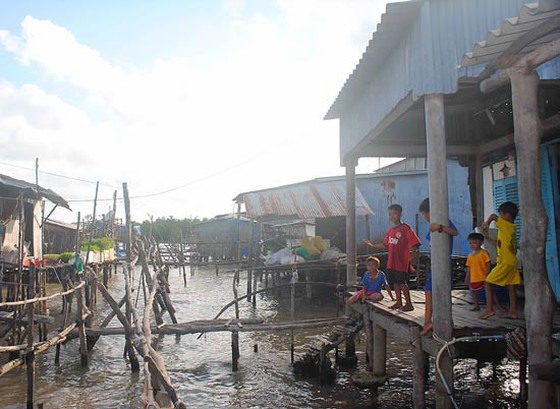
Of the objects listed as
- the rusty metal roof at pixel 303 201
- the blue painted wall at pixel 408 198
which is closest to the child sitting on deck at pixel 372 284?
the rusty metal roof at pixel 303 201

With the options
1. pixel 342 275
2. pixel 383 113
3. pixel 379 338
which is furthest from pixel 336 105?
pixel 342 275

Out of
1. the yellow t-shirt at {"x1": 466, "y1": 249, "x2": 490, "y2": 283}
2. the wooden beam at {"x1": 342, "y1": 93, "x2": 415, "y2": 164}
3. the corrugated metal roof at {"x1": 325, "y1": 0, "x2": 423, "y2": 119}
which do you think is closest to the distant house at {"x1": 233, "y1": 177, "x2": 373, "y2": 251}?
the wooden beam at {"x1": 342, "y1": 93, "x2": 415, "y2": 164}

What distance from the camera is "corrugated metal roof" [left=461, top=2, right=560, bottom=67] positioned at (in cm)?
332

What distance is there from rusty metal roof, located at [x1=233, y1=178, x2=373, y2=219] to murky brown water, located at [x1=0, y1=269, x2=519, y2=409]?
20.5 feet

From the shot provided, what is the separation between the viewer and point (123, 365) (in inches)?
381

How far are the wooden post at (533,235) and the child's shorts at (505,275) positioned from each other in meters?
2.14

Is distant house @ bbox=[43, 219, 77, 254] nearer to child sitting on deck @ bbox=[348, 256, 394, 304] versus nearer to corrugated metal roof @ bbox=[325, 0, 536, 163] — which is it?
child sitting on deck @ bbox=[348, 256, 394, 304]

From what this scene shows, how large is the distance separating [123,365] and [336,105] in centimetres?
697

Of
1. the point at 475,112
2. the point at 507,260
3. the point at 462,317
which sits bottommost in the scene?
the point at 462,317

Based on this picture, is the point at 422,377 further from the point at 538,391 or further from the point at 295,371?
the point at 295,371

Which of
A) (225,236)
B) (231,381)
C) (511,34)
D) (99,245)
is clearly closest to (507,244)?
(511,34)

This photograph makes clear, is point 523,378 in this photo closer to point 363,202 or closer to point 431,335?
point 431,335

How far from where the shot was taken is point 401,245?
268 inches

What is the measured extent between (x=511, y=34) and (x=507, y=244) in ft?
9.96
